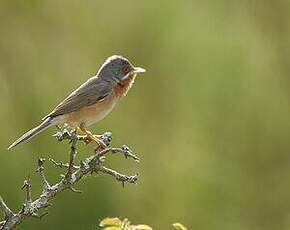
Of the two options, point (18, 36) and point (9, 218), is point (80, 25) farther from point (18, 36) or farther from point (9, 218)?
point (9, 218)

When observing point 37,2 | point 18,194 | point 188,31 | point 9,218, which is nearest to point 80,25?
point 37,2

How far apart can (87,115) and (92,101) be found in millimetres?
119

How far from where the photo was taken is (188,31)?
901cm

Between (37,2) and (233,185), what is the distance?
9.36 feet

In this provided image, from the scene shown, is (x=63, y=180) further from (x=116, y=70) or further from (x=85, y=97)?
(x=116, y=70)

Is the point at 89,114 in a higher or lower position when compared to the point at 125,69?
lower

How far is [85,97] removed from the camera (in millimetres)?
5801

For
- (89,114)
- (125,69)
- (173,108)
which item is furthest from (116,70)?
(173,108)

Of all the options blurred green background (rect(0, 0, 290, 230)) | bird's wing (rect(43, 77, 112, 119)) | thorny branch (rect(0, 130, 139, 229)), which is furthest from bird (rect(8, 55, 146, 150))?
blurred green background (rect(0, 0, 290, 230))

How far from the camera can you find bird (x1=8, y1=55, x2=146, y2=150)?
5.60 meters

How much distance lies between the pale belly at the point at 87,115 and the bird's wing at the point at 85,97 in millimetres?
27

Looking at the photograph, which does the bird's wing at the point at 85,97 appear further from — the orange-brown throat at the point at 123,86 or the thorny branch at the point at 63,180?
the thorny branch at the point at 63,180

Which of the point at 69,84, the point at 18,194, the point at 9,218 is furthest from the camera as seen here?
the point at 69,84

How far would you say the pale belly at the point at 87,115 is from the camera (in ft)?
18.4
